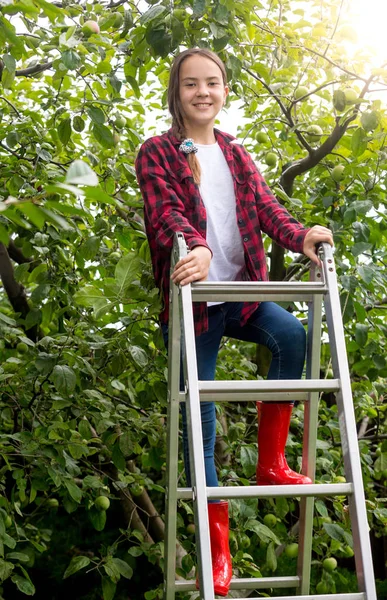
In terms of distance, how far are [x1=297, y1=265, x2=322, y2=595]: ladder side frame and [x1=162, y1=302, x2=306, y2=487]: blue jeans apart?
4cm

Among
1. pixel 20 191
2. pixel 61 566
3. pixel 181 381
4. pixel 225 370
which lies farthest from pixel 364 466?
pixel 61 566

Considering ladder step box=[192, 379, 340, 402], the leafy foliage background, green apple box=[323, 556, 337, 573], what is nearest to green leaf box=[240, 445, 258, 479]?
the leafy foliage background

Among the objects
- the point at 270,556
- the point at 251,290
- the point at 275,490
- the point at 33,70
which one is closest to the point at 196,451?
the point at 275,490

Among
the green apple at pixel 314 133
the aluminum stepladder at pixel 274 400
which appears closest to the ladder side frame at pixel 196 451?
the aluminum stepladder at pixel 274 400

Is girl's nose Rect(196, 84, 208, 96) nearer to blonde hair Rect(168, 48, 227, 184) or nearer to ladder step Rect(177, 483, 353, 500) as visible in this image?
blonde hair Rect(168, 48, 227, 184)

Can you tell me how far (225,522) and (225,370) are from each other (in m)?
1.20

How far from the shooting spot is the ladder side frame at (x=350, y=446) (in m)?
1.87

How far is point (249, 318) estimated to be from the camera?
236 cm

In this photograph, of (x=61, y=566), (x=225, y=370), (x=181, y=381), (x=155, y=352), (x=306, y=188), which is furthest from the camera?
(x=61, y=566)

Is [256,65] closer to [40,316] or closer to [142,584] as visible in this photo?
[40,316]

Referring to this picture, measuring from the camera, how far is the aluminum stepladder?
6.13ft

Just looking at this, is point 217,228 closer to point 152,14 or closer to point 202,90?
point 202,90

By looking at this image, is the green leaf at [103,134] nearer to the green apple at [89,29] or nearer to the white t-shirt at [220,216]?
the green apple at [89,29]

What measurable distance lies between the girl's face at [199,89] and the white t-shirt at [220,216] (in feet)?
0.36
